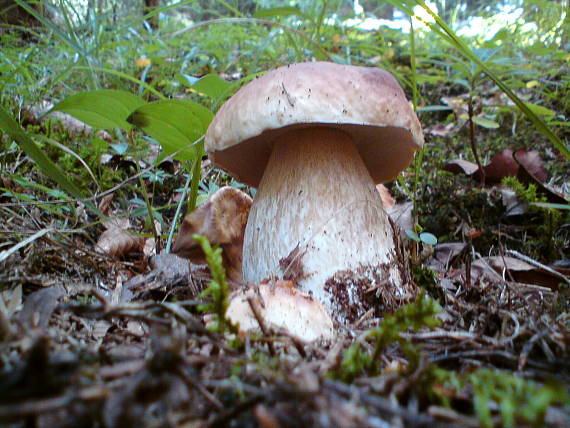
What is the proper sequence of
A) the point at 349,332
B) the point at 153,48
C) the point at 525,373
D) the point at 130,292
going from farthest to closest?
the point at 153,48 < the point at 130,292 < the point at 349,332 < the point at 525,373

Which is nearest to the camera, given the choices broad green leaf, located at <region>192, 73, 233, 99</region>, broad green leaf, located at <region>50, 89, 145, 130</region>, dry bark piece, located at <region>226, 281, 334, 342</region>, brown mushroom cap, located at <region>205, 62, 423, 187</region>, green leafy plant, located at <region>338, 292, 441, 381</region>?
green leafy plant, located at <region>338, 292, 441, 381</region>

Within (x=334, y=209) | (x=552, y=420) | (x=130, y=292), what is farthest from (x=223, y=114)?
(x=552, y=420)

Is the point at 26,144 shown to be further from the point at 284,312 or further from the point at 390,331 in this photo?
the point at 390,331

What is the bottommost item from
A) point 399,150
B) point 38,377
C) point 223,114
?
point 38,377

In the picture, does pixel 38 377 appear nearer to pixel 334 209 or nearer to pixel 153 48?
pixel 334 209

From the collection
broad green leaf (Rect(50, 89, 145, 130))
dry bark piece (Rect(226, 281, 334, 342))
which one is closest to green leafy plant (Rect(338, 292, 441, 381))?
dry bark piece (Rect(226, 281, 334, 342))

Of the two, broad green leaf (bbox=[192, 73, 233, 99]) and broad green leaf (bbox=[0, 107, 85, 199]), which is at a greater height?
broad green leaf (bbox=[192, 73, 233, 99])

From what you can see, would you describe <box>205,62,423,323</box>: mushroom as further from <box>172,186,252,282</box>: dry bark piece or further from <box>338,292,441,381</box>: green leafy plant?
<box>338,292,441,381</box>: green leafy plant
